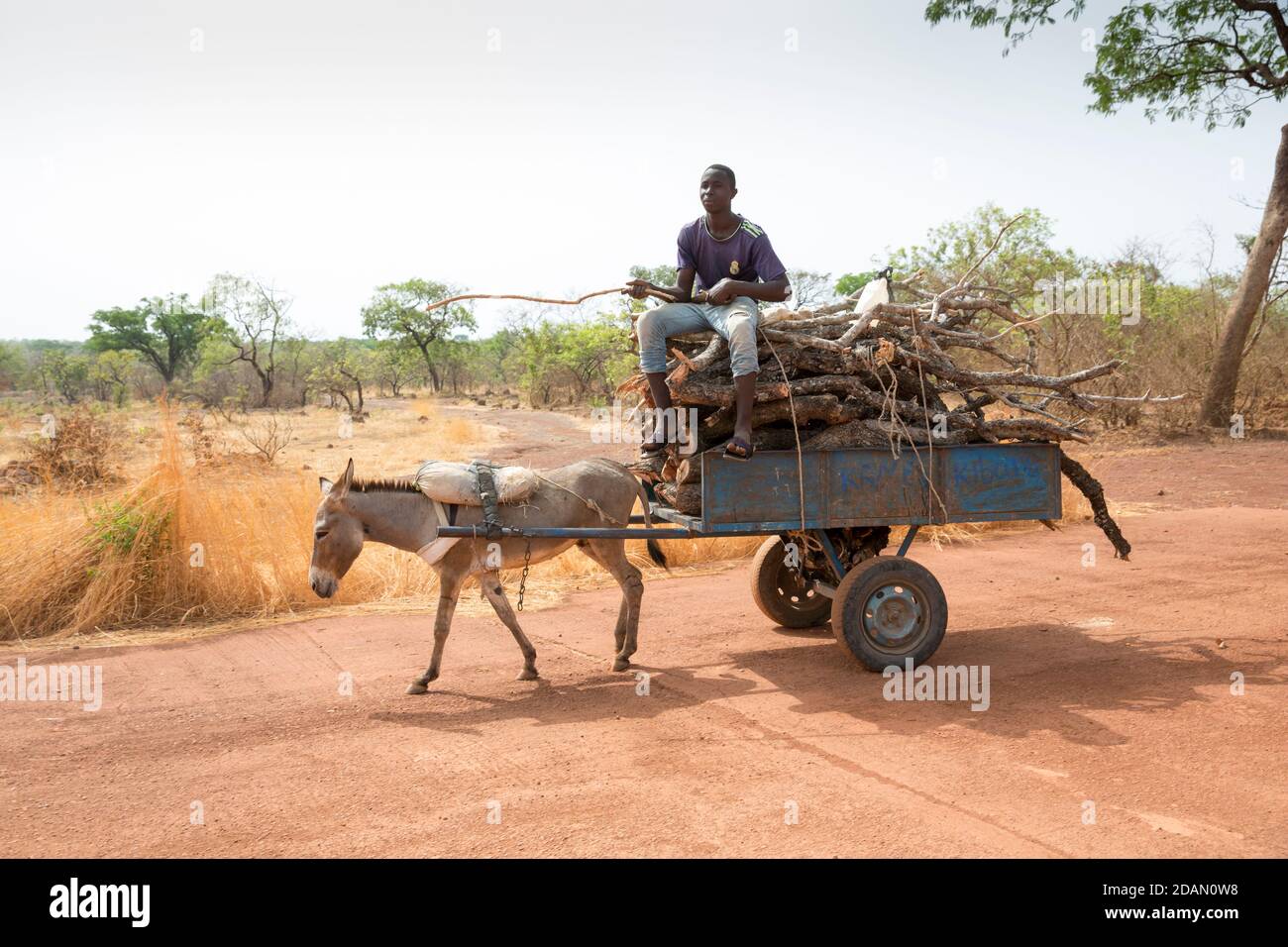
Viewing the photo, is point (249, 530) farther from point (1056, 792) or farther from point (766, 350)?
point (1056, 792)

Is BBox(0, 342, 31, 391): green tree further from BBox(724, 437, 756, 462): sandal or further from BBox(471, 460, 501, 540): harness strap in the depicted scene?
BBox(724, 437, 756, 462): sandal

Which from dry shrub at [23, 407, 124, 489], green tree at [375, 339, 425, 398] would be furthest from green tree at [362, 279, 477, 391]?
dry shrub at [23, 407, 124, 489]

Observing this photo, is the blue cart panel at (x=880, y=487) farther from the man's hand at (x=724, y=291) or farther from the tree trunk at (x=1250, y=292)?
the tree trunk at (x=1250, y=292)

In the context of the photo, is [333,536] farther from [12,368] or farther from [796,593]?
[12,368]

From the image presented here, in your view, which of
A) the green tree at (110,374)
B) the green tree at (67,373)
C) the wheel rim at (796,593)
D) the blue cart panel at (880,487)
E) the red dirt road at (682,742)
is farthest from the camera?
the green tree at (110,374)

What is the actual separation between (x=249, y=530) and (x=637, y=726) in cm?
546

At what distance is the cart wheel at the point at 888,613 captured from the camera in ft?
20.8

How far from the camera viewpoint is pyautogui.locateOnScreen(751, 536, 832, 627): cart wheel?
25.7ft

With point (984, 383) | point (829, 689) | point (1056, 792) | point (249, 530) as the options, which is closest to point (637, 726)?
point (829, 689)

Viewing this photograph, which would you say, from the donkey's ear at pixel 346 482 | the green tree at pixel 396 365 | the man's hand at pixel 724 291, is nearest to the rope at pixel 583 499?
the donkey's ear at pixel 346 482

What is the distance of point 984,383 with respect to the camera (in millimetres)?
6711

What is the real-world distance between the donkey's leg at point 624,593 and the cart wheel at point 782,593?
133 centimetres

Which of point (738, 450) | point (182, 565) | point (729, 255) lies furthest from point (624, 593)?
point (182, 565)

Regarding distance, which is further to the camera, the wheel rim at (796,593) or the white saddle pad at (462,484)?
the wheel rim at (796,593)
